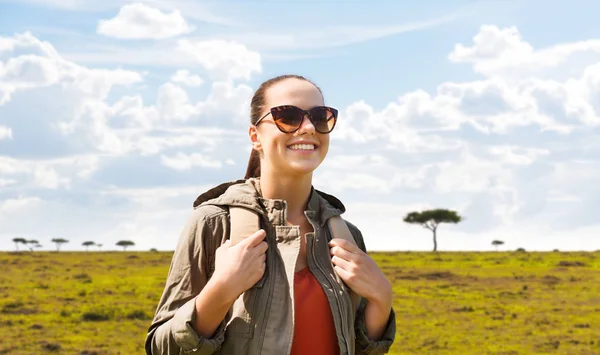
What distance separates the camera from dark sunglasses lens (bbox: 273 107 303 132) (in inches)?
121

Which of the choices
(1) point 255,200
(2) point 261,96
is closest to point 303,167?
(1) point 255,200

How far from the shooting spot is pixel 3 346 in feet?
62.4

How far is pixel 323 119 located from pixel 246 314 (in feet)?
2.57

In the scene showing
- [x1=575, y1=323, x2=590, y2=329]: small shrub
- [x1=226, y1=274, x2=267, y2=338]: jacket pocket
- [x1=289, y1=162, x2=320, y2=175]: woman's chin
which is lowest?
[x1=575, y1=323, x2=590, y2=329]: small shrub

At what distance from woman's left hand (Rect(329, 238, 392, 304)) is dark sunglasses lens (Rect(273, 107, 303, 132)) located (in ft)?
1.54

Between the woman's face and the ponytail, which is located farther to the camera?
the ponytail

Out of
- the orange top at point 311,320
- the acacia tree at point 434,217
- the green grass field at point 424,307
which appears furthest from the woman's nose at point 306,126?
the acacia tree at point 434,217

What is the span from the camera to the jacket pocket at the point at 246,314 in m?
3.01

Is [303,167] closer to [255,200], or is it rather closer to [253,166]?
[255,200]

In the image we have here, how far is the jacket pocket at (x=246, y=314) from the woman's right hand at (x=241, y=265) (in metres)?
0.07

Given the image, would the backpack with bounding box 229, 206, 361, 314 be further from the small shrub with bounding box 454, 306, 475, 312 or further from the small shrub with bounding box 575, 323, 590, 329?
the small shrub with bounding box 454, 306, 475, 312

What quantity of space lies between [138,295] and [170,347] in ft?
83.6

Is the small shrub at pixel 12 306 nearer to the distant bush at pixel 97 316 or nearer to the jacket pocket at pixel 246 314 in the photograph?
the distant bush at pixel 97 316

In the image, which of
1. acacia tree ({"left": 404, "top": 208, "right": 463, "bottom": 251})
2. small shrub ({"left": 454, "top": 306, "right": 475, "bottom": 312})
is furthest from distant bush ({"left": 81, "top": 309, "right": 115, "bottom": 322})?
acacia tree ({"left": 404, "top": 208, "right": 463, "bottom": 251})
